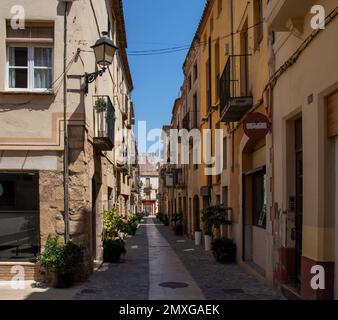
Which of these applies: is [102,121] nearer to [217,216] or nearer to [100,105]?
[100,105]

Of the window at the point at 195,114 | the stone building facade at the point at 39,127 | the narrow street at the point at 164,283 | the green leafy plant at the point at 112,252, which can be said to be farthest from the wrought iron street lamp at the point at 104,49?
the window at the point at 195,114

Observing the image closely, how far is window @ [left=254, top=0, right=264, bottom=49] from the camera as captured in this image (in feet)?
39.8

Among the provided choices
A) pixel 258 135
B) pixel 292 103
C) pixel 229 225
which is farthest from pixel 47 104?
pixel 229 225

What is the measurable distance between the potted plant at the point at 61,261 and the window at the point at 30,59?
11.2ft

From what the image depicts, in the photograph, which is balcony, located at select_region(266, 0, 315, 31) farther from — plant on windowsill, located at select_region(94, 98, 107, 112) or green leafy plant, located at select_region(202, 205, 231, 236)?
green leafy plant, located at select_region(202, 205, 231, 236)

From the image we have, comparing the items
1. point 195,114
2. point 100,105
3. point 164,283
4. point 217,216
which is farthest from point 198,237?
point 164,283

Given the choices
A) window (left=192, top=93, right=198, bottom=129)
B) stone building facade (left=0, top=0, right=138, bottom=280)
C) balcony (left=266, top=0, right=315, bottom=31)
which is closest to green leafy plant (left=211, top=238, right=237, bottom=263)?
stone building facade (left=0, top=0, right=138, bottom=280)

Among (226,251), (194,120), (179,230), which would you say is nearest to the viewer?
(226,251)

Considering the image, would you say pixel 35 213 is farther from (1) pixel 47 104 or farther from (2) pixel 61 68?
(2) pixel 61 68

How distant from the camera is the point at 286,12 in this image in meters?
8.10

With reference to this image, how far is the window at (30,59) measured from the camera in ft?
37.0

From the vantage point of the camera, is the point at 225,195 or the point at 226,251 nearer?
the point at 226,251

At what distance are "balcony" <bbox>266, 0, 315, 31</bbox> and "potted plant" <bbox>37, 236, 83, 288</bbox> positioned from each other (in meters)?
5.86

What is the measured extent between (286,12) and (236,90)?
5.94m
